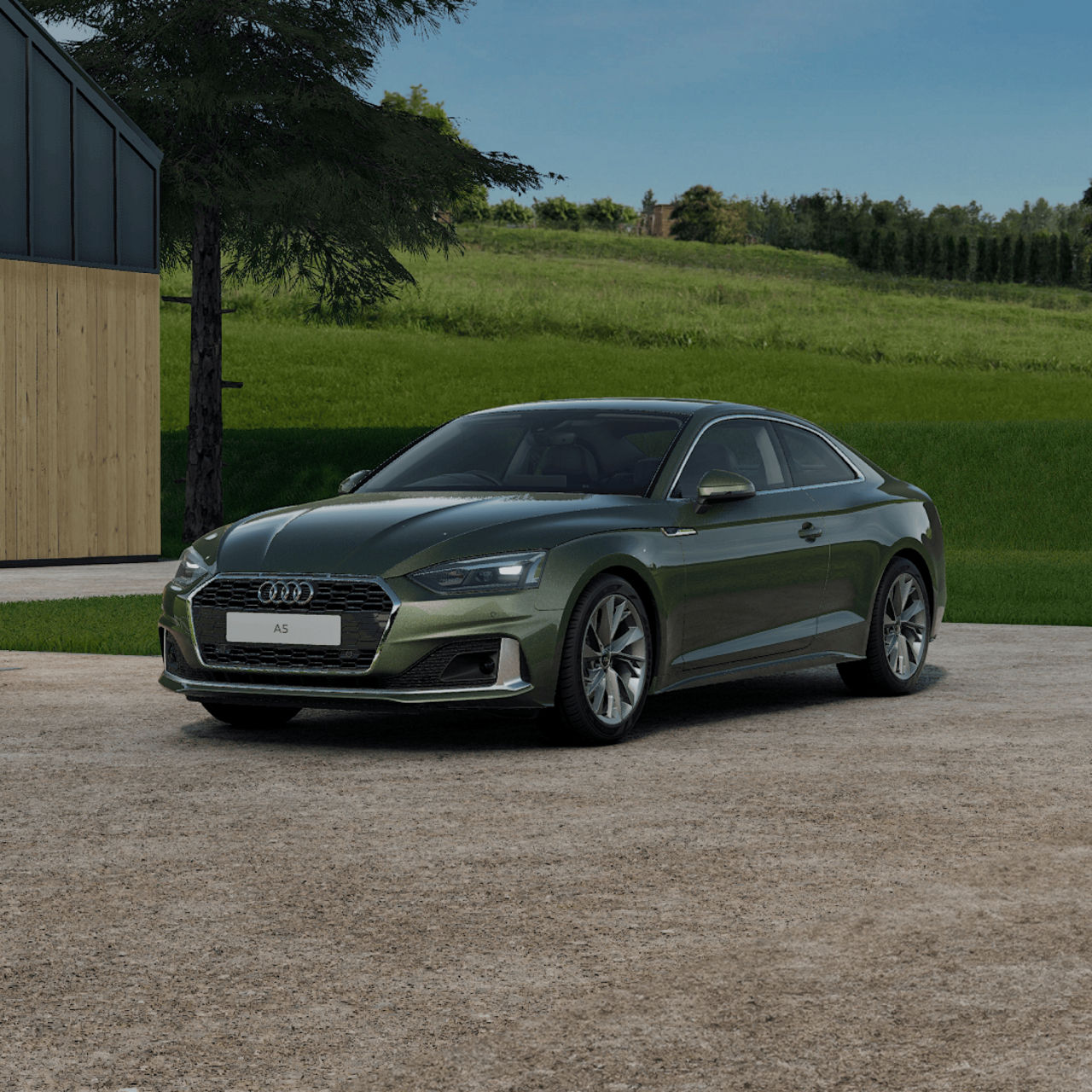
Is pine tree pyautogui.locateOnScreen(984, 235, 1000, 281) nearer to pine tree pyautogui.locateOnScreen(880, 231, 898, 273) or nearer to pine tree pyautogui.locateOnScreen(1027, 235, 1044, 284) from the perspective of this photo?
pine tree pyautogui.locateOnScreen(1027, 235, 1044, 284)

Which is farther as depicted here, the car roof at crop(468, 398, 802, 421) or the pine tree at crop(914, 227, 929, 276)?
the pine tree at crop(914, 227, 929, 276)

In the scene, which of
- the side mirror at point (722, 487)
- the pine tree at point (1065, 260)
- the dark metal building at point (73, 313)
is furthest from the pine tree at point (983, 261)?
the side mirror at point (722, 487)

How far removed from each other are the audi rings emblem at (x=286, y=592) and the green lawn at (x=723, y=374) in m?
4.54

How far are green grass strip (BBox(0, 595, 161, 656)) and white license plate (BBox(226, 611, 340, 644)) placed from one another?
4.15 m

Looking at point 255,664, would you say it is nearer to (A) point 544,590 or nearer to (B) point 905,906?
(A) point 544,590

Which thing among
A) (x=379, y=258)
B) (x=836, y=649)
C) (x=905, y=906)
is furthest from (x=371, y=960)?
(x=379, y=258)

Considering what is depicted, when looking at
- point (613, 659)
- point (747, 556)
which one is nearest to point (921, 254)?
point (747, 556)

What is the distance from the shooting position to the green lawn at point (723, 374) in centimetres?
2869

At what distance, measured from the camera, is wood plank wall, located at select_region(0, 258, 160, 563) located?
21672mm

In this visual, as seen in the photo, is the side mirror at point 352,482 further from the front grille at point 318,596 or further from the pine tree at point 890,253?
the pine tree at point 890,253

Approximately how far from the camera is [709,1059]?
385cm

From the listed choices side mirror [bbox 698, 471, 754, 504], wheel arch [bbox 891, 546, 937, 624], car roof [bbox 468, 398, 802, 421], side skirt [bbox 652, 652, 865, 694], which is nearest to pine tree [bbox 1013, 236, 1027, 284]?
wheel arch [bbox 891, 546, 937, 624]

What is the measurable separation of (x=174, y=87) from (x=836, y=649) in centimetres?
1773

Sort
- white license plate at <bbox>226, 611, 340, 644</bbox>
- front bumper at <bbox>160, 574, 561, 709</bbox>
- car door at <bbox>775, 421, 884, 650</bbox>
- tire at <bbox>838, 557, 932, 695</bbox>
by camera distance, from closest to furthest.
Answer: front bumper at <bbox>160, 574, 561, 709</bbox>, white license plate at <bbox>226, 611, 340, 644</bbox>, car door at <bbox>775, 421, 884, 650</bbox>, tire at <bbox>838, 557, 932, 695</bbox>
